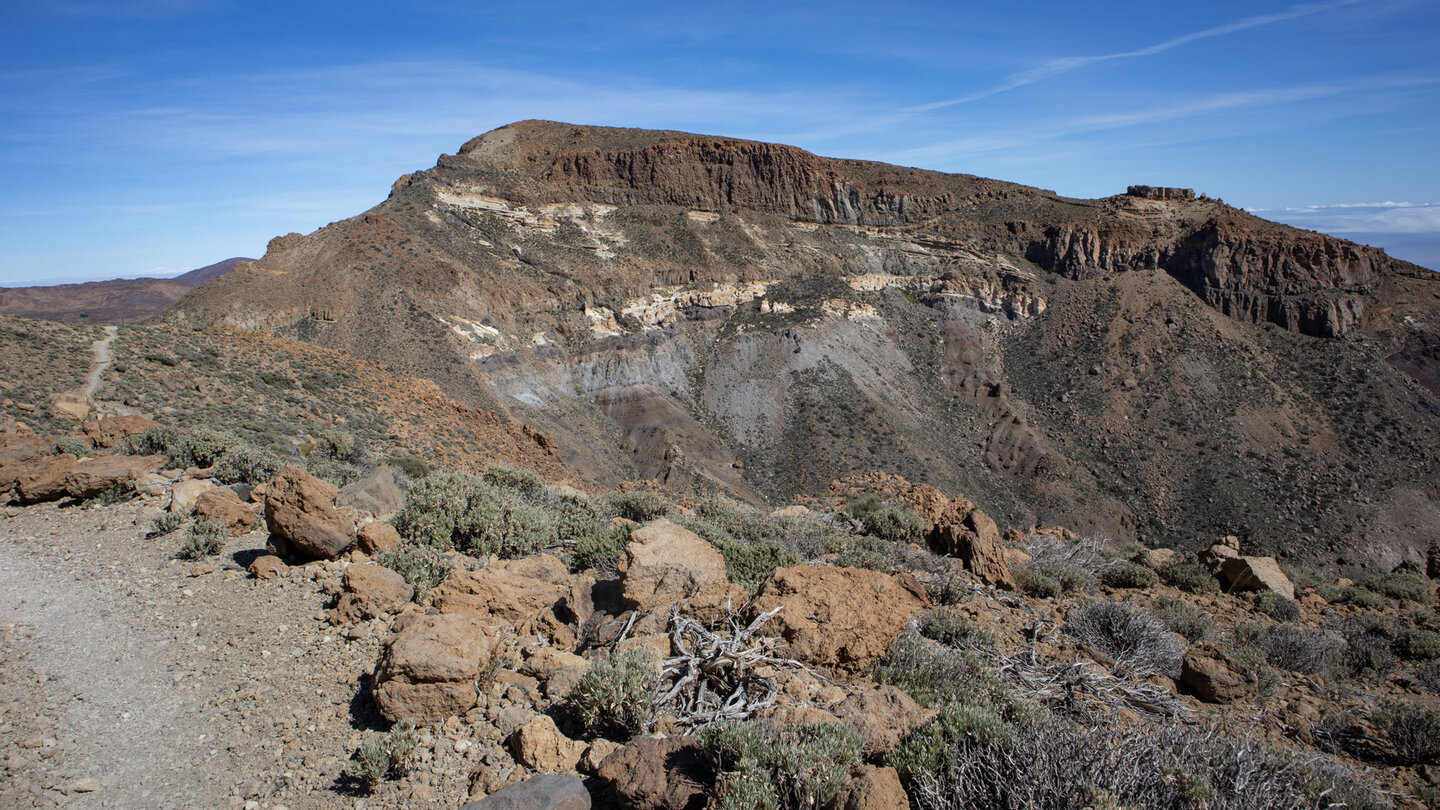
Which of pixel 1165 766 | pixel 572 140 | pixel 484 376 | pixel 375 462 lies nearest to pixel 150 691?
pixel 1165 766

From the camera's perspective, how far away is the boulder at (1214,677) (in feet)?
19.8

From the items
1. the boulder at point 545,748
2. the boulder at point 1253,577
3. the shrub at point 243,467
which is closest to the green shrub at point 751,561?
the boulder at point 545,748

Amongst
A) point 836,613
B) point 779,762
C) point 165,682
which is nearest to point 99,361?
point 165,682

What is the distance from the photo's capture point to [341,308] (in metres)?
30.4

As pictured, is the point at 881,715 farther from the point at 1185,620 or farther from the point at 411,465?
the point at 411,465

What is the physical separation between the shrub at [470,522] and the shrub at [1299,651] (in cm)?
811

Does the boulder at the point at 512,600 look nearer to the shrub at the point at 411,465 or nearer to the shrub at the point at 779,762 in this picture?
the shrub at the point at 779,762

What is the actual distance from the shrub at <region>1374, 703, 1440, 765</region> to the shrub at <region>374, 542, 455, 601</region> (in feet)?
26.1

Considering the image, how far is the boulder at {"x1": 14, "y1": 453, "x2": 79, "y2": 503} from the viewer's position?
829cm

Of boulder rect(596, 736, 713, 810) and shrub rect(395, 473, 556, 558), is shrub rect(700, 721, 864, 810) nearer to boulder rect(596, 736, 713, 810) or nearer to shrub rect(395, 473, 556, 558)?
boulder rect(596, 736, 713, 810)

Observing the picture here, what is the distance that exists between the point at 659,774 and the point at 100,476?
8.65 m

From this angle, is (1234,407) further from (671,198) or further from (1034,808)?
(1034,808)

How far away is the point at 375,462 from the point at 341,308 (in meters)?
19.3

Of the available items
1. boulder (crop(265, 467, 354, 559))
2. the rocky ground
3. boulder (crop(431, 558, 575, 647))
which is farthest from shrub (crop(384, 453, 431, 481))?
boulder (crop(431, 558, 575, 647))
